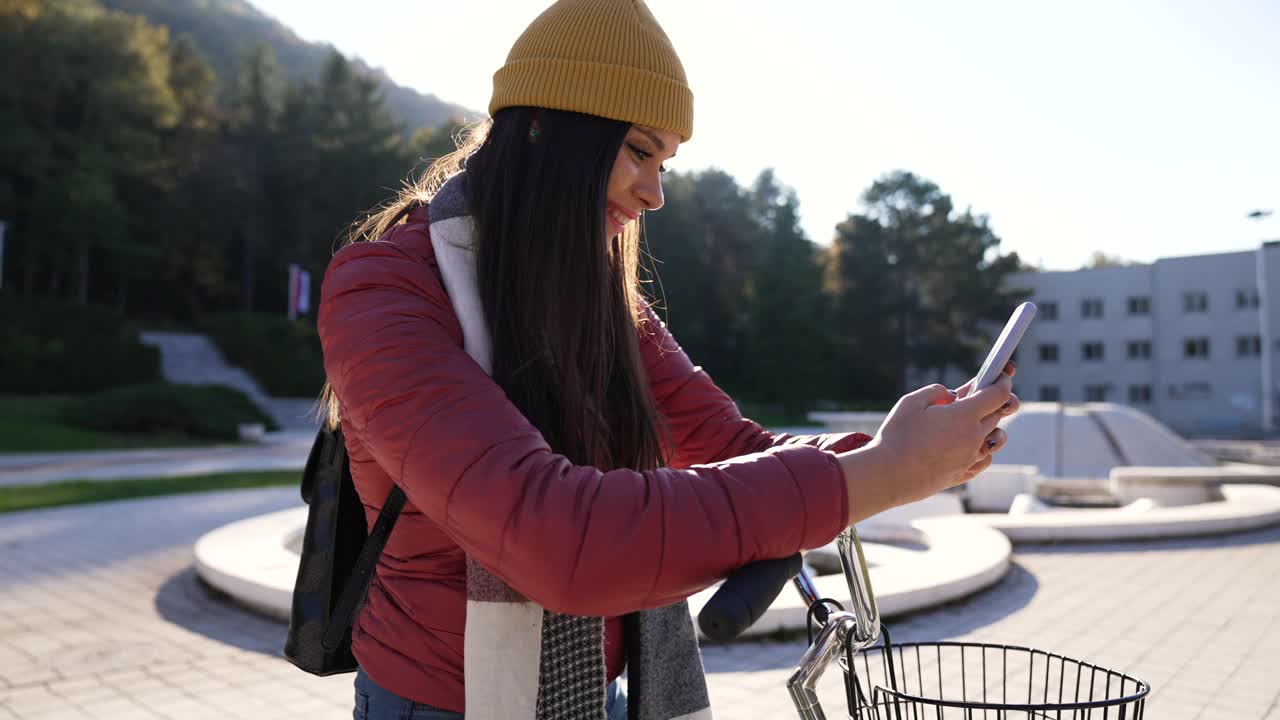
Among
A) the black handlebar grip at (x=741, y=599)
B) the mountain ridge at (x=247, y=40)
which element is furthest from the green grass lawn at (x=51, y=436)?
the mountain ridge at (x=247, y=40)

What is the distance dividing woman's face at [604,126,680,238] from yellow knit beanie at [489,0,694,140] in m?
0.03

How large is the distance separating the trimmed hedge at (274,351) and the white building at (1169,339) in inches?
1451

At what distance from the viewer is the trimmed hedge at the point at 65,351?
30672 mm

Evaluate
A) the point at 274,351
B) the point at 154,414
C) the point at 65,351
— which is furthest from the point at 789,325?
the point at 65,351

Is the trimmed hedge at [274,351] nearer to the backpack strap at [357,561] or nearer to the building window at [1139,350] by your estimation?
the backpack strap at [357,561]

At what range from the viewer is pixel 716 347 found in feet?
170

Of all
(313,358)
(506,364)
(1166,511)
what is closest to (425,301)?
(506,364)

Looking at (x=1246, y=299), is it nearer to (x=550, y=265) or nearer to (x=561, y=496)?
(x=550, y=265)

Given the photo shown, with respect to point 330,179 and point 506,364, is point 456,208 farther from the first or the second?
point 330,179

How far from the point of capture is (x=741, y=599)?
2.96ft

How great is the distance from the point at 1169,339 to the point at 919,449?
5865 centimetres

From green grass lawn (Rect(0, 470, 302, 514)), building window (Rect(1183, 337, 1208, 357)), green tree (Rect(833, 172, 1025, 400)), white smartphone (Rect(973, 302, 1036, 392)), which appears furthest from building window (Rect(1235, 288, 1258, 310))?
white smartphone (Rect(973, 302, 1036, 392))

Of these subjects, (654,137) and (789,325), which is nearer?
(654,137)

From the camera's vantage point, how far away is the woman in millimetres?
906
